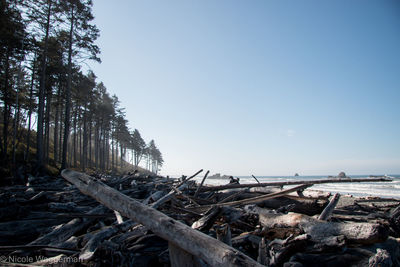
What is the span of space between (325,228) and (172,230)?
69.8 inches

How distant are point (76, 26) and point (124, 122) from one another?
3500 cm

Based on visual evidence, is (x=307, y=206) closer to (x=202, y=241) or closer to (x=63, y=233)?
(x=202, y=241)

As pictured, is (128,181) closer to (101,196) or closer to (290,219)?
(101,196)

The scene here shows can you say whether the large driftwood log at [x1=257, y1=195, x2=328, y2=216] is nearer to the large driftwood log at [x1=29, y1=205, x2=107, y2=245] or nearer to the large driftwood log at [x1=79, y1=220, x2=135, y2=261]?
the large driftwood log at [x1=79, y1=220, x2=135, y2=261]

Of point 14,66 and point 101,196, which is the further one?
point 14,66

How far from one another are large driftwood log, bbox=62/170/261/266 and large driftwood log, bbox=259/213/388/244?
1425 mm

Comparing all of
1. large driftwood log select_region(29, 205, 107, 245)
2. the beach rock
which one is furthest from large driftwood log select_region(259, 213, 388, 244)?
large driftwood log select_region(29, 205, 107, 245)

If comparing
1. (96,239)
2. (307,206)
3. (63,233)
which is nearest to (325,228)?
(307,206)

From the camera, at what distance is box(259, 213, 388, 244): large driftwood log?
1.86m

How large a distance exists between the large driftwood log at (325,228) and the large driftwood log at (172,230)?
143 cm

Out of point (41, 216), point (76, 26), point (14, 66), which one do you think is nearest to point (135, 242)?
point (41, 216)

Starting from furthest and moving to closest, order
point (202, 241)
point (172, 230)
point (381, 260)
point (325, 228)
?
point (325, 228)
point (381, 260)
point (172, 230)
point (202, 241)

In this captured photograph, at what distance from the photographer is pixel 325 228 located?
2178 millimetres

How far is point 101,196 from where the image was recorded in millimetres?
2158
